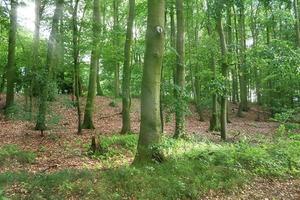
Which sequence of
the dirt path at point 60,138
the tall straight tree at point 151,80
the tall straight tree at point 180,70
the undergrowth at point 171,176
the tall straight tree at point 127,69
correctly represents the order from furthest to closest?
the tall straight tree at point 127,69 < the tall straight tree at point 180,70 < the dirt path at point 60,138 < the tall straight tree at point 151,80 < the undergrowth at point 171,176

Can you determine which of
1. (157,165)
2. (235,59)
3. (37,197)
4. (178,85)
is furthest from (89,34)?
(37,197)

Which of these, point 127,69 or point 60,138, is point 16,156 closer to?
point 60,138

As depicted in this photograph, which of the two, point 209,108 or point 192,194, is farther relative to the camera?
point 209,108

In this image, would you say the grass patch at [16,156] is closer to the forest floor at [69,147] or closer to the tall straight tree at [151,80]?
the forest floor at [69,147]

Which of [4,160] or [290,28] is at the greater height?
[290,28]

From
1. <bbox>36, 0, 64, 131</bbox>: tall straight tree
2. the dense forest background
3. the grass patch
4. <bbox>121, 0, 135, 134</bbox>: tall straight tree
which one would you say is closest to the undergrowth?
the dense forest background

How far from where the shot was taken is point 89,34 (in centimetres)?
1395

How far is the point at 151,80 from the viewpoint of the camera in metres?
8.62

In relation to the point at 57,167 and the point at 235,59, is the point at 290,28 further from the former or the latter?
the point at 57,167

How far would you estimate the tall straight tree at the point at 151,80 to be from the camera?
8.62 metres

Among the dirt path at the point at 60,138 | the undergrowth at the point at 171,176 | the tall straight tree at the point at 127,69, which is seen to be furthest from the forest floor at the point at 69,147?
the tall straight tree at the point at 127,69

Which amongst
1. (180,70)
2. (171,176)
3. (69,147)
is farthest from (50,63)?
(171,176)

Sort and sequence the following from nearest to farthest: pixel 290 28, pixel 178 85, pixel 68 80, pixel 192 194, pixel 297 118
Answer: pixel 192 194 < pixel 178 85 < pixel 68 80 < pixel 297 118 < pixel 290 28

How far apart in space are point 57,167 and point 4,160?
5.50 feet
